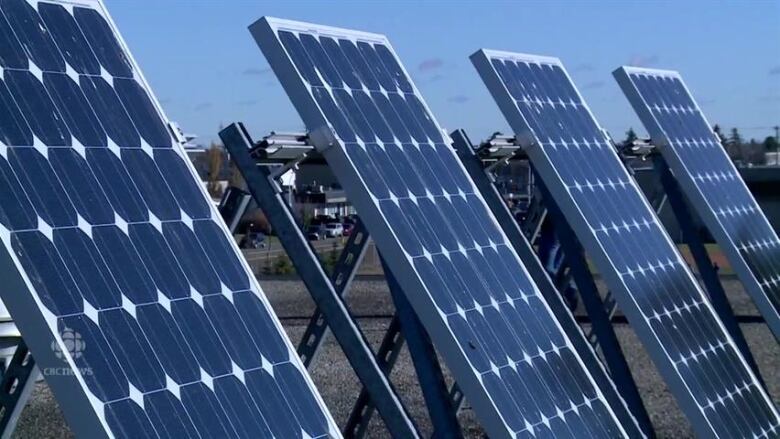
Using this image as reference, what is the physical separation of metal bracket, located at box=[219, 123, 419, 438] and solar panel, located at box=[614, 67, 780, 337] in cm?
661

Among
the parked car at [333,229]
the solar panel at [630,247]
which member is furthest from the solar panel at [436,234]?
the parked car at [333,229]

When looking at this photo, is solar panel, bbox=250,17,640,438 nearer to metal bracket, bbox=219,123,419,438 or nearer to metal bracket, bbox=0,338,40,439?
metal bracket, bbox=219,123,419,438

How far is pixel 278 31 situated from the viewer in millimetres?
8188

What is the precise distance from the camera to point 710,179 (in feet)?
47.0

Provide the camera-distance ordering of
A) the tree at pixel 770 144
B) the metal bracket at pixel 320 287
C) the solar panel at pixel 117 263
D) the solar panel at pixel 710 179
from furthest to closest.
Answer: the tree at pixel 770 144, the solar panel at pixel 710 179, the metal bracket at pixel 320 287, the solar panel at pixel 117 263

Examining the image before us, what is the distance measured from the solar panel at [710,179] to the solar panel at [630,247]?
61.0 inches

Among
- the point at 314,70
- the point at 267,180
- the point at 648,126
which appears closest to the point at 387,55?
the point at 314,70

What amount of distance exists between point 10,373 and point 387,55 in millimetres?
3546

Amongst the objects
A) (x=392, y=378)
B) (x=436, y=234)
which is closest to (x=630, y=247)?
(x=436, y=234)

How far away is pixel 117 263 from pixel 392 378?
43.4 feet

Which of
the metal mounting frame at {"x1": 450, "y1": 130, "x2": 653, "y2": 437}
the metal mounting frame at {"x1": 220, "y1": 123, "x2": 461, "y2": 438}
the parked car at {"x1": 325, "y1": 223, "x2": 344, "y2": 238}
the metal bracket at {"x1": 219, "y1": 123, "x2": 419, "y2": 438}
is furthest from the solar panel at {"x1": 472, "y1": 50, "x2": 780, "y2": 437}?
the parked car at {"x1": 325, "y1": 223, "x2": 344, "y2": 238}

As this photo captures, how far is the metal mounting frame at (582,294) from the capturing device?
1023cm

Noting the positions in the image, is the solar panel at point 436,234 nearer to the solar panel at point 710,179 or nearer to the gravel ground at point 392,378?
the solar panel at point 710,179

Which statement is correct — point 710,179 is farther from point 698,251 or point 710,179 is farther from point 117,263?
point 117,263
